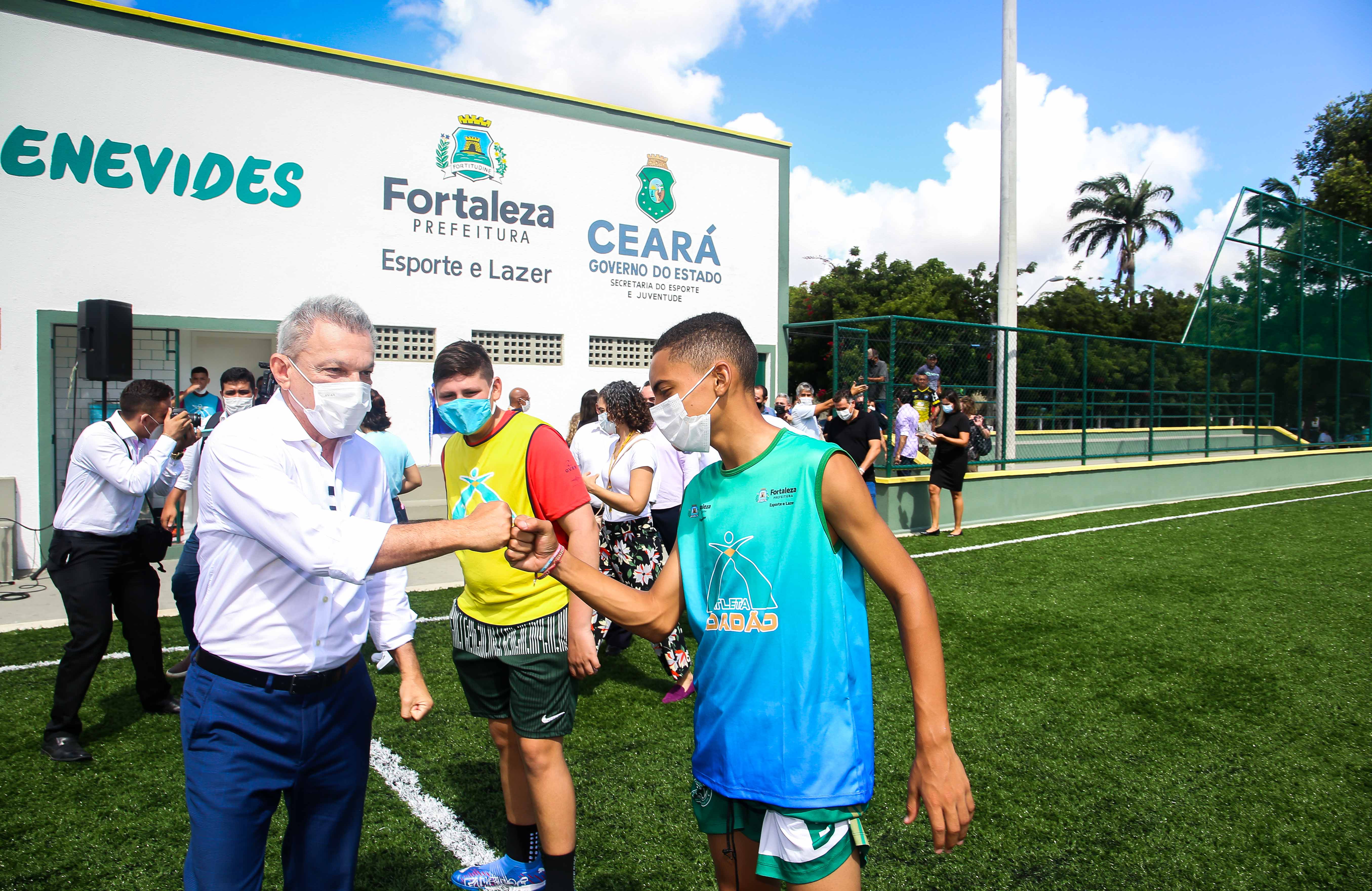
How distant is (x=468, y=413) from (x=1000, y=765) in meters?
3.37

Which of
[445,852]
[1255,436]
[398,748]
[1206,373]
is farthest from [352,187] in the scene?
[1255,436]

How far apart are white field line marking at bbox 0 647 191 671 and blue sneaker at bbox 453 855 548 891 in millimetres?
4022

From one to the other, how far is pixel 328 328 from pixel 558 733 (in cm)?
166

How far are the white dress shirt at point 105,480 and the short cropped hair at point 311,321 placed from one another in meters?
3.05

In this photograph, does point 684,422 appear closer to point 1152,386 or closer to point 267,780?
point 267,780

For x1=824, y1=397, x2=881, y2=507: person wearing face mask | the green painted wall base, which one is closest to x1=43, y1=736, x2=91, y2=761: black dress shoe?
x1=824, y1=397, x2=881, y2=507: person wearing face mask

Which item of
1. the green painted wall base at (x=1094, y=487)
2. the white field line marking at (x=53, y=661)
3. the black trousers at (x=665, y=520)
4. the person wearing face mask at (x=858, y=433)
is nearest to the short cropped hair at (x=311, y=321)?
the black trousers at (x=665, y=520)

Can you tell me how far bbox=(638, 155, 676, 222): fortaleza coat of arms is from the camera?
15766mm

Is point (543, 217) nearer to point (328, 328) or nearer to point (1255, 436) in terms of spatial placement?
point (328, 328)

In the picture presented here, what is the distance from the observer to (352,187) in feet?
41.6

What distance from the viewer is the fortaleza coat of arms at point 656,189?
15.8 meters

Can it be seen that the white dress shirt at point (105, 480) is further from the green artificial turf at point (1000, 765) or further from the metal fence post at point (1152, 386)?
the metal fence post at point (1152, 386)

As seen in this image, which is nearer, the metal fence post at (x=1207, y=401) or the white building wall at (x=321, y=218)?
the white building wall at (x=321, y=218)

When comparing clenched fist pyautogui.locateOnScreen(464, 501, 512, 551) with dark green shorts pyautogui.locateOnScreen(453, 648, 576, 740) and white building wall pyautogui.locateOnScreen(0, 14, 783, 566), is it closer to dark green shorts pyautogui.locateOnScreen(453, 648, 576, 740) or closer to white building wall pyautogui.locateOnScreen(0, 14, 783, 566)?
dark green shorts pyautogui.locateOnScreen(453, 648, 576, 740)
